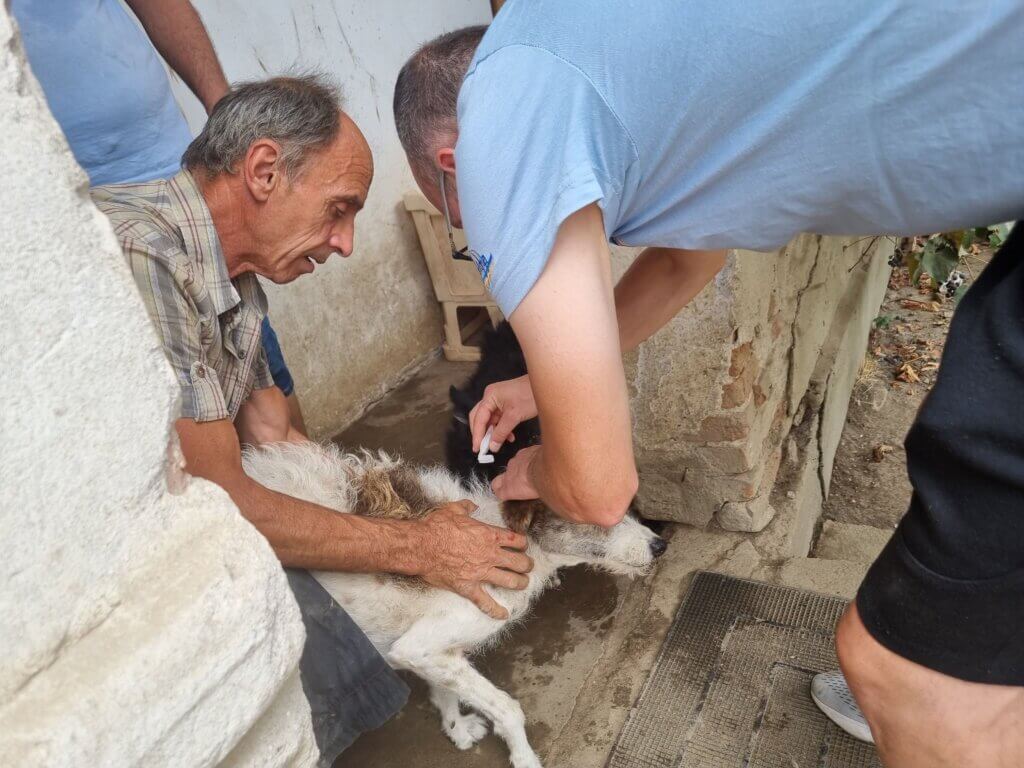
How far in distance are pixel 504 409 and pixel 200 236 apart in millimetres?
923

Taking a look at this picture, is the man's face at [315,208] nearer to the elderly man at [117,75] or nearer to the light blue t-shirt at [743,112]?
the elderly man at [117,75]

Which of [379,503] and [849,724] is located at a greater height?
[379,503]

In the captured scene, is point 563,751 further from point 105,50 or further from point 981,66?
point 105,50

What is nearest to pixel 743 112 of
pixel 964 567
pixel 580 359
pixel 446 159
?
pixel 580 359

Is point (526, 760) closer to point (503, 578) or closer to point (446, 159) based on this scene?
point (503, 578)

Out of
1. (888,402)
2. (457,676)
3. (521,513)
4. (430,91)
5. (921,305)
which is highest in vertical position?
→ (430,91)

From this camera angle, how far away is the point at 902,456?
4.71 m

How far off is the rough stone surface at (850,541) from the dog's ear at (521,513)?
1780mm

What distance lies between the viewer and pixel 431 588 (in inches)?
95.3

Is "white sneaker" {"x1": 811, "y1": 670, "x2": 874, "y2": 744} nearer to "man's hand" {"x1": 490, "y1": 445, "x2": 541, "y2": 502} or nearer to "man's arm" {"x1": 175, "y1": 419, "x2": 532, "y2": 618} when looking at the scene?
"man's arm" {"x1": 175, "y1": 419, "x2": 532, "y2": 618}

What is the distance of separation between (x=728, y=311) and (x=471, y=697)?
1487 millimetres

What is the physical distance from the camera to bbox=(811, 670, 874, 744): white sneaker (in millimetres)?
2166

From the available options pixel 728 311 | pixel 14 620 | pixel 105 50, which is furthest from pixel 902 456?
pixel 14 620

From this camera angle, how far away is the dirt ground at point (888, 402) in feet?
14.7
